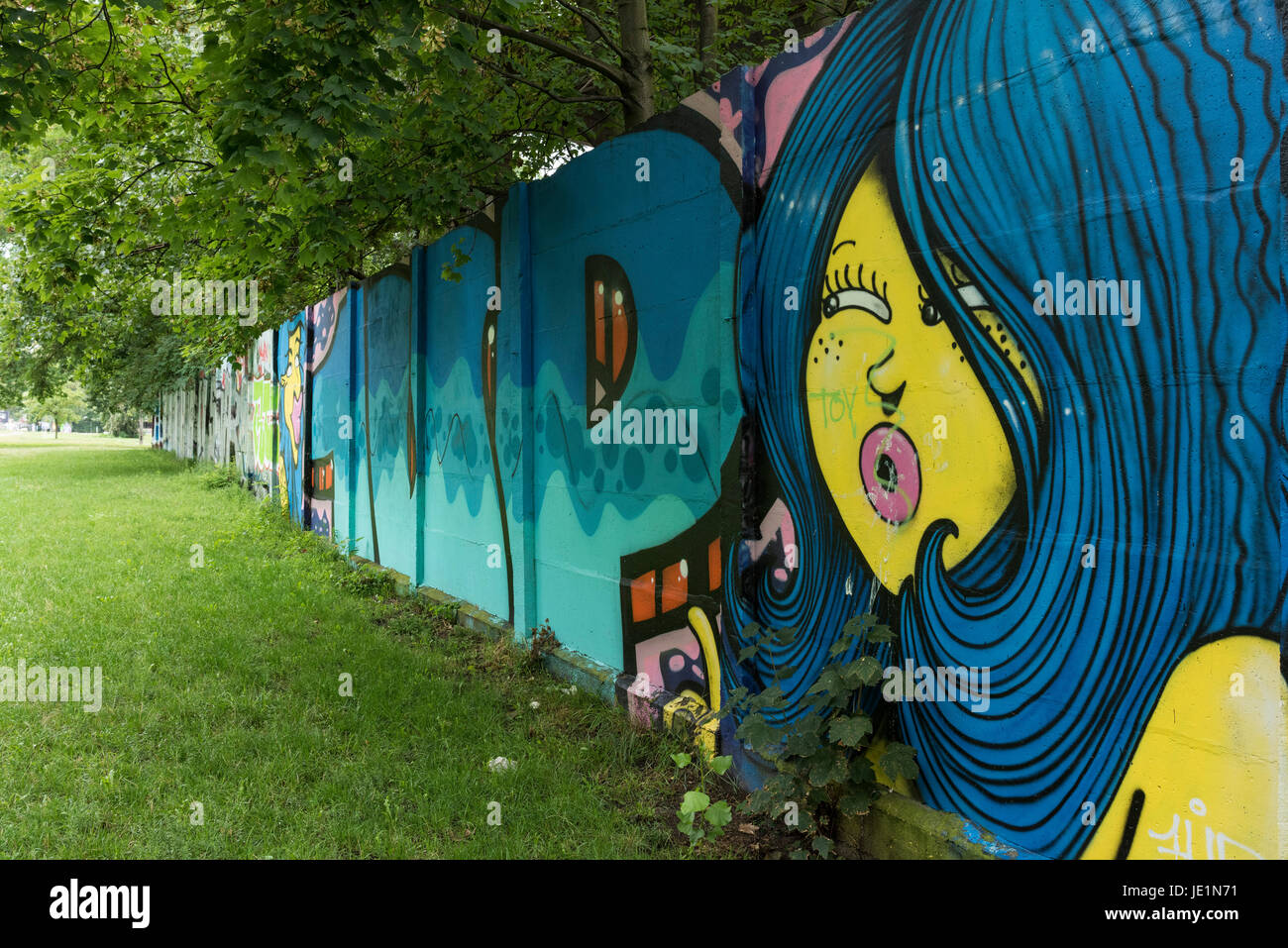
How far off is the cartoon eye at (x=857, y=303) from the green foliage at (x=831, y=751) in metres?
1.10

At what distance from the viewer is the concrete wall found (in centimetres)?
212

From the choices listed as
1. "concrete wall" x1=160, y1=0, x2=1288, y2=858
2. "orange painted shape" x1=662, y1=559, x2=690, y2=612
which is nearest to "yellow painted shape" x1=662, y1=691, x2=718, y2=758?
"concrete wall" x1=160, y1=0, x2=1288, y2=858

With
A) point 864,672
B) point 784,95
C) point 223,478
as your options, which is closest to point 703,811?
point 864,672

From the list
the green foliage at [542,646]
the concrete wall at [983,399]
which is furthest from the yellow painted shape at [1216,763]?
the green foliage at [542,646]

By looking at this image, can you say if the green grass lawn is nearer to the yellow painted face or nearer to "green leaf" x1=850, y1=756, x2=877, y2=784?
"green leaf" x1=850, y1=756, x2=877, y2=784

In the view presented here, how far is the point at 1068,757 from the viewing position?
2473 mm

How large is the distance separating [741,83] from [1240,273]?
92.5 inches

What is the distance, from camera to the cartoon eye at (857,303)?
306 centimetres

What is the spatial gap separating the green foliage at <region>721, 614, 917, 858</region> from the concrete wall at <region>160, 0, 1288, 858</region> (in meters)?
0.14

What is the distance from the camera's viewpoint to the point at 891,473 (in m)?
3.04

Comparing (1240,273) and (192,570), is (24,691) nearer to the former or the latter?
(192,570)

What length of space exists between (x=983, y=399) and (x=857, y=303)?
67 cm
